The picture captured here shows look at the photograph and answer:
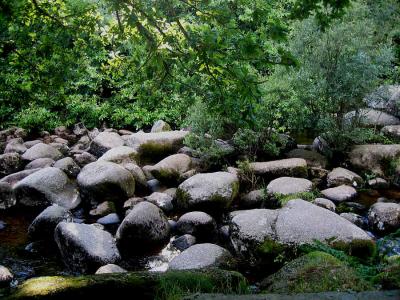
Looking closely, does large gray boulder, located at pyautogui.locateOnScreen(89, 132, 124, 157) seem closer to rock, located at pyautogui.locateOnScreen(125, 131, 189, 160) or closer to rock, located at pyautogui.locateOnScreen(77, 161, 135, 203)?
rock, located at pyautogui.locateOnScreen(125, 131, 189, 160)

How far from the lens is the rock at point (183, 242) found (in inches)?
321

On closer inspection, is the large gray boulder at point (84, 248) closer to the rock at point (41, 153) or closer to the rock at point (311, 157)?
the rock at point (41, 153)

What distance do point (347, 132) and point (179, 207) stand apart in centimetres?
583

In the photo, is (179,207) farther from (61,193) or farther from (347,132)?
(347,132)

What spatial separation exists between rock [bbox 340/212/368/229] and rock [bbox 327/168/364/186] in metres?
2.17

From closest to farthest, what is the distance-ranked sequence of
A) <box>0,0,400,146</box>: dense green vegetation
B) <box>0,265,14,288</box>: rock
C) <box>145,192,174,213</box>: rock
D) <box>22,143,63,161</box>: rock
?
<box>0,0,400,146</box>: dense green vegetation → <box>0,265,14,288</box>: rock → <box>145,192,174,213</box>: rock → <box>22,143,63,161</box>: rock

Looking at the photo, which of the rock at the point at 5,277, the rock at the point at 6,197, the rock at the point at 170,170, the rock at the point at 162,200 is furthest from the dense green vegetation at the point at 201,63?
the rock at the point at 5,277

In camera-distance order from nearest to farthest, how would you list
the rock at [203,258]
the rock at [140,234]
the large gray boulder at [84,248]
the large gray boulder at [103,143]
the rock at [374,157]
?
1. the rock at [203,258]
2. the large gray boulder at [84,248]
3. the rock at [140,234]
4. the rock at [374,157]
5. the large gray boulder at [103,143]

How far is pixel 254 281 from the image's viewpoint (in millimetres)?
6891

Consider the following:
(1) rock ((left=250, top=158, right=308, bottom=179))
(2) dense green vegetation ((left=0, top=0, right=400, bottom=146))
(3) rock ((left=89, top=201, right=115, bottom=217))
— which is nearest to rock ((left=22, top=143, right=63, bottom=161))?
(2) dense green vegetation ((left=0, top=0, right=400, bottom=146))

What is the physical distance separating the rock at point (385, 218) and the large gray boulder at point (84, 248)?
207 inches

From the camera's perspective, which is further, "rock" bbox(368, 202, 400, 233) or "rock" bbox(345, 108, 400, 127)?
"rock" bbox(345, 108, 400, 127)

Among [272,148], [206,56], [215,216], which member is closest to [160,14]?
[206,56]

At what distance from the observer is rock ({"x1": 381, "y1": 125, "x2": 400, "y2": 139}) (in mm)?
14530
